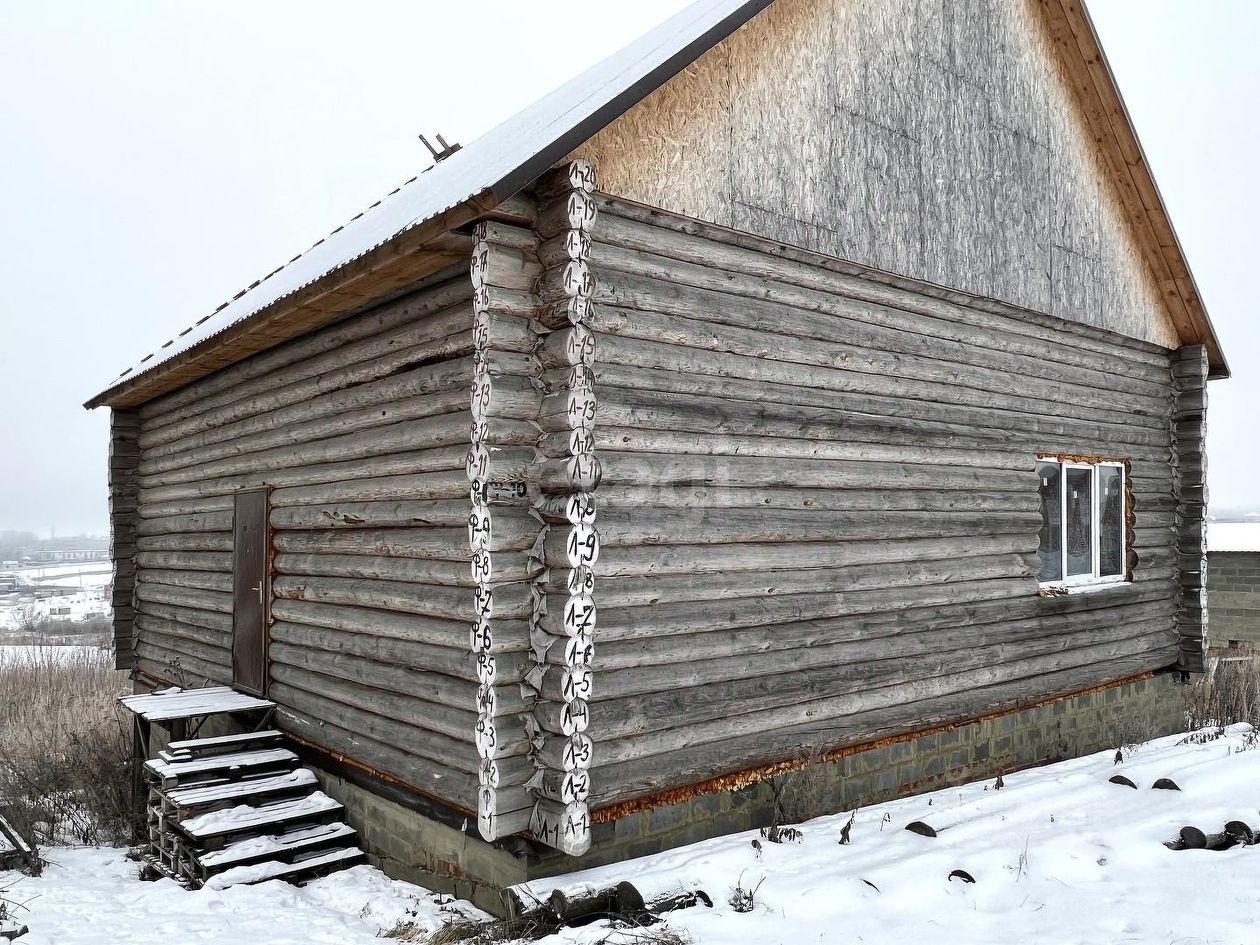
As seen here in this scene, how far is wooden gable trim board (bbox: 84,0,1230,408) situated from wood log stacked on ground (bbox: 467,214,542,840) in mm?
435

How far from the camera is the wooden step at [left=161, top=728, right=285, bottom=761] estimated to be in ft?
23.7

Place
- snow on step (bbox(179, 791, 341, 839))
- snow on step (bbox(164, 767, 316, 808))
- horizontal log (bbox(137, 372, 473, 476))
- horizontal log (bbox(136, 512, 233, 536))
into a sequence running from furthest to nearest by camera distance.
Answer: horizontal log (bbox(136, 512, 233, 536))
snow on step (bbox(164, 767, 316, 808))
snow on step (bbox(179, 791, 341, 839))
horizontal log (bbox(137, 372, 473, 476))

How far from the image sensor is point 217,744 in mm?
7457

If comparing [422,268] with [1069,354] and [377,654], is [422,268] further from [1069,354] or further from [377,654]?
[1069,354]

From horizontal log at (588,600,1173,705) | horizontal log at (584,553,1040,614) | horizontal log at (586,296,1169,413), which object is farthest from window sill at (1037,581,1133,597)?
horizontal log at (586,296,1169,413)

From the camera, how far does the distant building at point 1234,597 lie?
1800 cm

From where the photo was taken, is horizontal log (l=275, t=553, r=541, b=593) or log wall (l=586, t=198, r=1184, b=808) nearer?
horizontal log (l=275, t=553, r=541, b=593)

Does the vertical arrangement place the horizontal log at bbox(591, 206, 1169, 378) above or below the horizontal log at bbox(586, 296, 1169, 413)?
above

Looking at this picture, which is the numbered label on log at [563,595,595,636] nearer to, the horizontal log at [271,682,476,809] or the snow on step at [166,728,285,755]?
the horizontal log at [271,682,476,809]

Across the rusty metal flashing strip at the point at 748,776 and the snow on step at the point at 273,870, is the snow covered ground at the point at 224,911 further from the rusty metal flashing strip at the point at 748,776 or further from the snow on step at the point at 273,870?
the rusty metal flashing strip at the point at 748,776

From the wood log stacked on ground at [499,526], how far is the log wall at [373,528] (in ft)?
0.08

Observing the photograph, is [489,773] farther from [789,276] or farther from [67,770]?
[67,770]

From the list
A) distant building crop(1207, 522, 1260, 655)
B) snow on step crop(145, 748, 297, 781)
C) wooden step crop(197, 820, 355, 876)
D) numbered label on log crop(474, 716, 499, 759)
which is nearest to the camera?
numbered label on log crop(474, 716, 499, 759)

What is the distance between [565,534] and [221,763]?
3864mm
